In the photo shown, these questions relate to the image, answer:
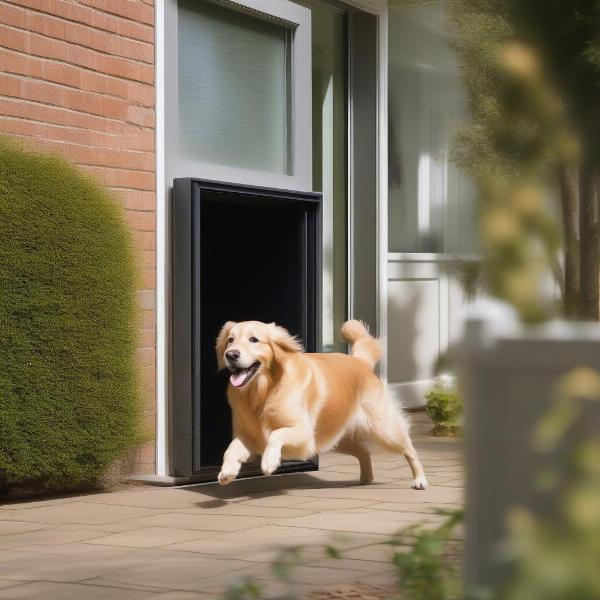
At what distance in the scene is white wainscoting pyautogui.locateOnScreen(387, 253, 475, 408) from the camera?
1106 centimetres

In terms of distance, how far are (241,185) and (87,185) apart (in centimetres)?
123

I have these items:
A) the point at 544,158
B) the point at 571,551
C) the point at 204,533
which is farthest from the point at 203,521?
the point at 571,551

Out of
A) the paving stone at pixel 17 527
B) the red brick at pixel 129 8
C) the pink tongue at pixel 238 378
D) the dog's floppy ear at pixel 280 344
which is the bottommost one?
the paving stone at pixel 17 527

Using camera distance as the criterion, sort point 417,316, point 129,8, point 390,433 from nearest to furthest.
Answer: point 129,8 < point 390,433 < point 417,316

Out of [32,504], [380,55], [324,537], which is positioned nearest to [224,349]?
[32,504]

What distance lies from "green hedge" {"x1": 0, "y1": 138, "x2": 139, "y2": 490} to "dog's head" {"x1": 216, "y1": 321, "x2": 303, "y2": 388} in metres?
0.51

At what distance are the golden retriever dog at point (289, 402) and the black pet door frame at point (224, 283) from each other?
16.0 inches

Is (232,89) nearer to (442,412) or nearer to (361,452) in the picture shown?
(361,452)

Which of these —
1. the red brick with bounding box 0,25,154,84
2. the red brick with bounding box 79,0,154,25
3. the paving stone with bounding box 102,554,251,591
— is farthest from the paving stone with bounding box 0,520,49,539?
the red brick with bounding box 79,0,154,25

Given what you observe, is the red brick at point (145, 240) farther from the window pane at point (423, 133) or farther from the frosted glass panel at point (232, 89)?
the window pane at point (423, 133)

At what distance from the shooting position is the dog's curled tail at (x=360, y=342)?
775cm

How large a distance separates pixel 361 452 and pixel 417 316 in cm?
409

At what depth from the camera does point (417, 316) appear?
1143cm

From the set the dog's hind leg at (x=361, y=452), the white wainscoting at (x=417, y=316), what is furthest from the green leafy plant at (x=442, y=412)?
the dog's hind leg at (x=361, y=452)
